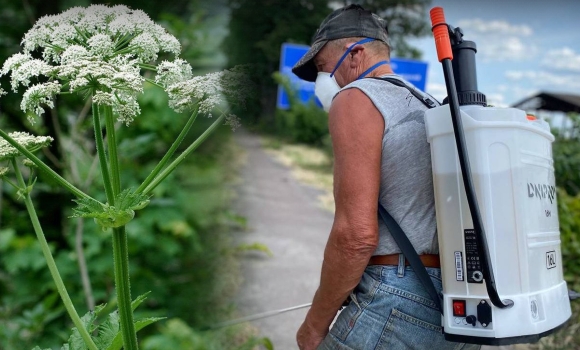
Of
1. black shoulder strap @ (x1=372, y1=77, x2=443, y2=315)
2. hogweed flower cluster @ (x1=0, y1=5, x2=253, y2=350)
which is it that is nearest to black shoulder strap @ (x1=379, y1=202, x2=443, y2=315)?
black shoulder strap @ (x1=372, y1=77, x2=443, y2=315)

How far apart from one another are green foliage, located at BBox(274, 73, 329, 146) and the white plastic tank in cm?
632

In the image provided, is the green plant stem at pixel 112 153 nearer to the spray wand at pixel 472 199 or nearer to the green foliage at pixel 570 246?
the spray wand at pixel 472 199

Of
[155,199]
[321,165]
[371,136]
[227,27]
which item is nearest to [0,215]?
[155,199]

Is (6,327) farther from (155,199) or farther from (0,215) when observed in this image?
(155,199)

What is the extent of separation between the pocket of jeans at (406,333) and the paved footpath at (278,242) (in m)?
1.29

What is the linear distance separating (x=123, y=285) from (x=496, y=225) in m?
0.73

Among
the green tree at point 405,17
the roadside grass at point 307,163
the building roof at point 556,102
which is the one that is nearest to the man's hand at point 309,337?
the roadside grass at point 307,163

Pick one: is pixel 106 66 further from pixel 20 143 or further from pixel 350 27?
pixel 350 27

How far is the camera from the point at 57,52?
35.6 inches

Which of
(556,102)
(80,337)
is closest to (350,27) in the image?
(80,337)

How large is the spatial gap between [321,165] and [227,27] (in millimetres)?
5986

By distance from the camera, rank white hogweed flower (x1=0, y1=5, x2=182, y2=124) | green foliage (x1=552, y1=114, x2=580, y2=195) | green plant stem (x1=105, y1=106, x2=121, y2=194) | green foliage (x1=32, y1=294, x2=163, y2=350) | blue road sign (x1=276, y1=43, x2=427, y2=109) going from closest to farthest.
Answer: white hogweed flower (x1=0, y1=5, x2=182, y2=124), green plant stem (x1=105, y1=106, x2=121, y2=194), green foliage (x1=32, y1=294, x2=163, y2=350), green foliage (x1=552, y1=114, x2=580, y2=195), blue road sign (x1=276, y1=43, x2=427, y2=109)

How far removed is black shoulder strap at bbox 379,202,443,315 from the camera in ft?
4.57

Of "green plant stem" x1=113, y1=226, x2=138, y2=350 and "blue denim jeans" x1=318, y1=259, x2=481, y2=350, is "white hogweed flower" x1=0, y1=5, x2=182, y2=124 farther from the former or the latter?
"blue denim jeans" x1=318, y1=259, x2=481, y2=350
